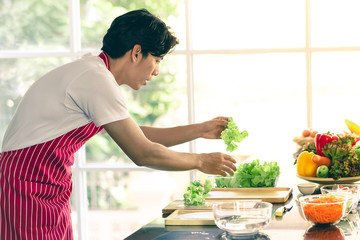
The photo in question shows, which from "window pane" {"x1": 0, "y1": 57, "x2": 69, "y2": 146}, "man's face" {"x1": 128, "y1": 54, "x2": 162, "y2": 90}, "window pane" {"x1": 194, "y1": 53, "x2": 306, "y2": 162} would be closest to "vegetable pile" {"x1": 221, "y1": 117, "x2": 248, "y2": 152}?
"man's face" {"x1": 128, "y1": 54, "x2": 162, "y2": 90}

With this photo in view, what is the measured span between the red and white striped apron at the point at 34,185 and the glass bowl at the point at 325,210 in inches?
34.8

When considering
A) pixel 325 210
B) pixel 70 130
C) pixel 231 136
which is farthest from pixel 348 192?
pixel 70 130

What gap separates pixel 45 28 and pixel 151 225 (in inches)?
122

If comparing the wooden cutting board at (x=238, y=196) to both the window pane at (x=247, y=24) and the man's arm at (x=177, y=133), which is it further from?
the window pane at (x=247, y=24)

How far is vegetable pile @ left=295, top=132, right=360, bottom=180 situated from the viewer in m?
2.58

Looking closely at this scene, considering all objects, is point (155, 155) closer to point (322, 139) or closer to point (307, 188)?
point (307, 188)

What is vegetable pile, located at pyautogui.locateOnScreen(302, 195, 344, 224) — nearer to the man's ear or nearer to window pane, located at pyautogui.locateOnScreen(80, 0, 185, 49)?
the man's ear

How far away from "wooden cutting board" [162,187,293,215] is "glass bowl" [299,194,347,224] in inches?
16.3

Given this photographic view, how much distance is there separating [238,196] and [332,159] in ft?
1.45

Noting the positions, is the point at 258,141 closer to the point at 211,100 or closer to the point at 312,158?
the point at 211,100

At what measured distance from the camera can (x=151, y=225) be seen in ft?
6.81

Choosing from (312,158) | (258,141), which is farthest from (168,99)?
(312,158)

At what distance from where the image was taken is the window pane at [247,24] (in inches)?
178

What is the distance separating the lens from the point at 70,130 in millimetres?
2352
